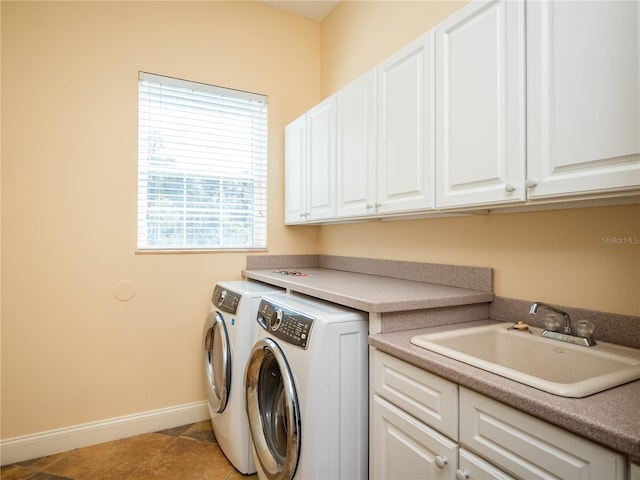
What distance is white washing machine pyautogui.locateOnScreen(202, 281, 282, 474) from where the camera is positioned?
1946mm

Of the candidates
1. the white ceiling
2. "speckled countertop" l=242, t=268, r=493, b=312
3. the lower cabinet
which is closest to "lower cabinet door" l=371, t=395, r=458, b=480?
the lower cabinet

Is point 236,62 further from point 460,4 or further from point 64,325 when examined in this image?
point 64,325

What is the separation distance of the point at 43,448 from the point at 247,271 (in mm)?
1523

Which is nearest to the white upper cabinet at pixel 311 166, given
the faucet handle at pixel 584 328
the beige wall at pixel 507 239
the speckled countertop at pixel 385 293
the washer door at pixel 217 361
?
the beige wall at pixel 507 239

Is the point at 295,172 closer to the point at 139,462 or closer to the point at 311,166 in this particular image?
the point at 311,166

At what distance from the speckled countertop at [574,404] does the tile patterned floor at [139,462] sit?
4.68ft

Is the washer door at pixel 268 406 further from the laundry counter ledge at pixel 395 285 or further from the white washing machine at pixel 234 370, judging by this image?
the laundry counter ledge at pixel 395 285

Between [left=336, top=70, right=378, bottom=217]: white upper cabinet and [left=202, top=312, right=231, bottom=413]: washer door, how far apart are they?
95cm

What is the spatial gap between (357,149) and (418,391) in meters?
1.29

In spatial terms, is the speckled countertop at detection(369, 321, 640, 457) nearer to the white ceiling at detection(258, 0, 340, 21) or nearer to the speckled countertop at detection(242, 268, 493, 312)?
the speckled countertop at detection(242, 268, 493, 312)

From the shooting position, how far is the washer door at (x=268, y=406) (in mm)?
1647

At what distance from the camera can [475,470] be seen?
1.02m

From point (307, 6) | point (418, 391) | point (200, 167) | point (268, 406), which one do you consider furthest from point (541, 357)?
point (307, 6)

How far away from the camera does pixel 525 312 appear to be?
5.07 feet
